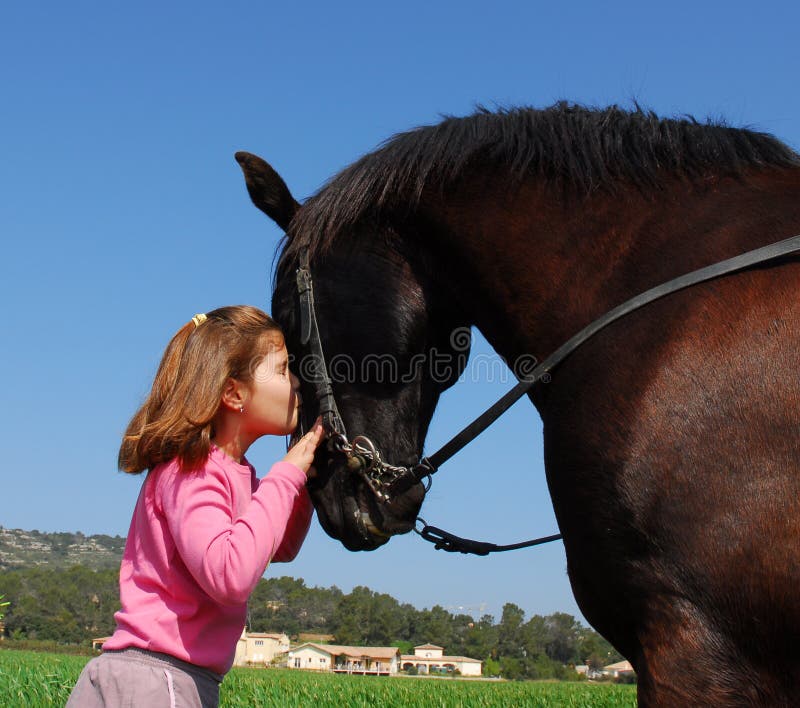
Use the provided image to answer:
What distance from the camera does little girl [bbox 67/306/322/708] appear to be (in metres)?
2.29

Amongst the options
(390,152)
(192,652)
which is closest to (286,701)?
(192,652)

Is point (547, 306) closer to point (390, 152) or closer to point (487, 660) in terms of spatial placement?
point (390, 152)

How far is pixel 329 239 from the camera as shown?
2627 mm

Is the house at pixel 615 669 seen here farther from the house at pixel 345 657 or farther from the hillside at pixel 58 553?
the hillside at pixel 58 553

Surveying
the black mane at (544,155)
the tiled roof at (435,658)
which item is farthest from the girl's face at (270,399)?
the tiled roof at (435,658)

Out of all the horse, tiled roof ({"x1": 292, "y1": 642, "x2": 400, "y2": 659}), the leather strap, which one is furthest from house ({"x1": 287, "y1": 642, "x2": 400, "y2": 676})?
the leather strap

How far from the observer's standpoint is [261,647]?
78312mm

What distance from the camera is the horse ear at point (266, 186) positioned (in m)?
2.87

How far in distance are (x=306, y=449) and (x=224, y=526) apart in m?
0.39

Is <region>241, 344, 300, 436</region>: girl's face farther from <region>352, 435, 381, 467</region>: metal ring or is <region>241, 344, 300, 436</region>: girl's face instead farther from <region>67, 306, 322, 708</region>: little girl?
<region>352, 435, 381, 467</region>: metal ring

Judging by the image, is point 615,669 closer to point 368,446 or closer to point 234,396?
point 368,446

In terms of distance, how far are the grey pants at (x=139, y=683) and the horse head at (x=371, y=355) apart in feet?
2.18

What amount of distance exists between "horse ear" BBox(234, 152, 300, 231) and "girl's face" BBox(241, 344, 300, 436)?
543 mm

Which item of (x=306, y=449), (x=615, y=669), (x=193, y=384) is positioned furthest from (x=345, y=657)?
(x=193, y=384)
